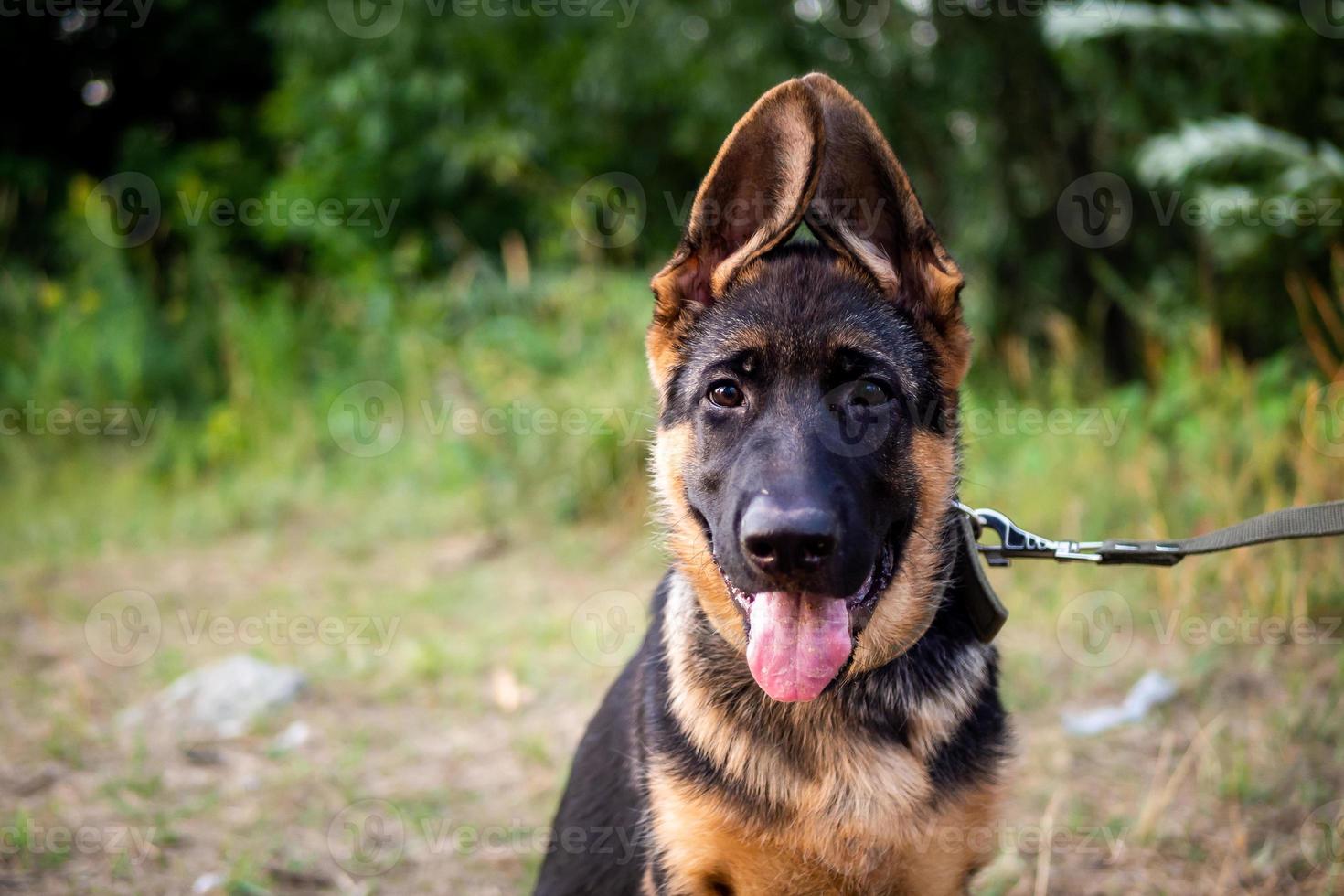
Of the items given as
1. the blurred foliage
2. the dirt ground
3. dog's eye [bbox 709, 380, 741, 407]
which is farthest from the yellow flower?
dog's eye [bbox 709, 380, 741, 407]

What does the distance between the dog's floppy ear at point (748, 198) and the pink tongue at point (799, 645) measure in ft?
3.07

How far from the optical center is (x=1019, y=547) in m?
2.89

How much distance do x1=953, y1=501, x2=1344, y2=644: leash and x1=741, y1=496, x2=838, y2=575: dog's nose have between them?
0.68 metres

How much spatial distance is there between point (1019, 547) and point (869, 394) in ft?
2.41

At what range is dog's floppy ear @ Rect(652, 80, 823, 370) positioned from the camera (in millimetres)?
2486

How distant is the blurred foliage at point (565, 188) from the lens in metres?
7.34

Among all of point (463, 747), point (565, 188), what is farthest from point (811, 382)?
point (565, 188)

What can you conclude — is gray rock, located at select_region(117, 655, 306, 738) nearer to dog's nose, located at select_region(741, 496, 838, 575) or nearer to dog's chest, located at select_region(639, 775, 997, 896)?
dog's chest, located at select_region(639, 775, 997, 896)

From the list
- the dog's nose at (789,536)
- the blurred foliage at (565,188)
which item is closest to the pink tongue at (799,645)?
the dog's nose at (789,536)

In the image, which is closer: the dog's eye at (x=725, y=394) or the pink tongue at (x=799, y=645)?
the pink tongue at (x=799, y=645)

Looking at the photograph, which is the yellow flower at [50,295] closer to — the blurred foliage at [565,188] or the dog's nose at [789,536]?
the blurred foliage at [565,188]

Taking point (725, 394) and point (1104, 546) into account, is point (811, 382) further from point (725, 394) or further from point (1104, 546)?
point (1104, 546)

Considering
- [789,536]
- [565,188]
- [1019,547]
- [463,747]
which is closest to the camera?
[789,536]

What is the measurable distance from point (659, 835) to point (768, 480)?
0.93 m
